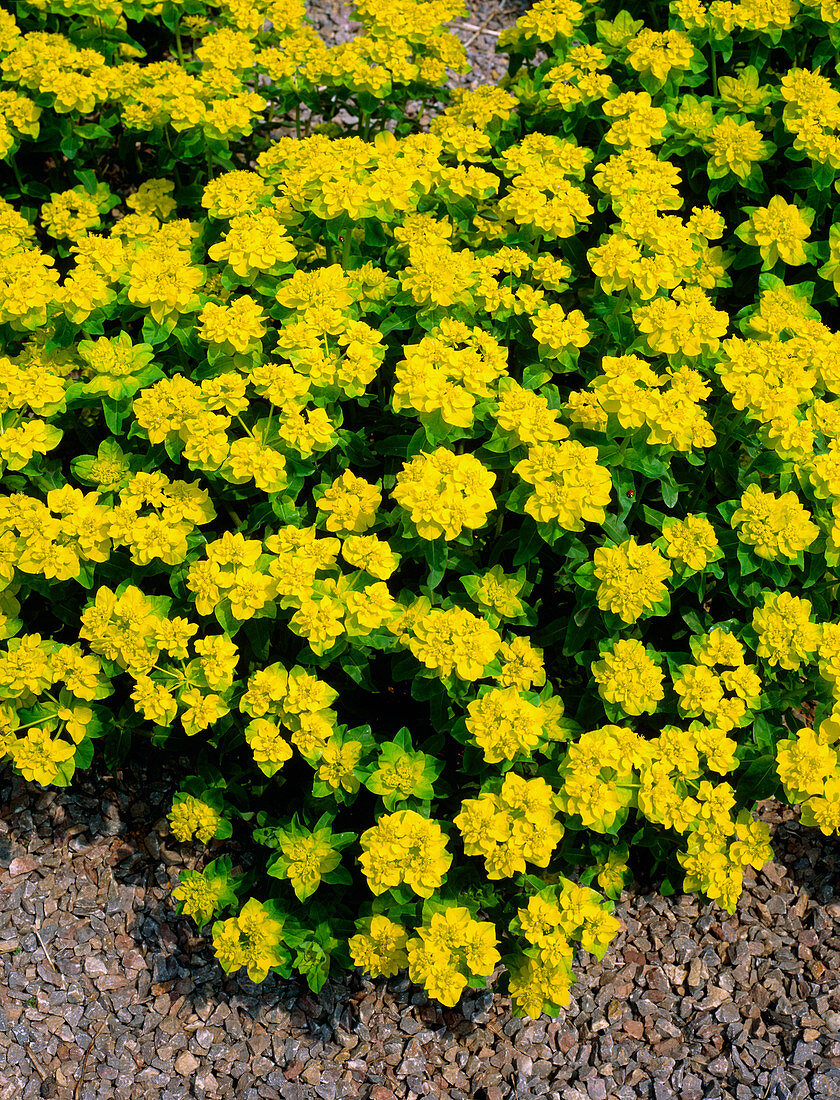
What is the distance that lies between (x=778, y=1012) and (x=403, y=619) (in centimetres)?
203

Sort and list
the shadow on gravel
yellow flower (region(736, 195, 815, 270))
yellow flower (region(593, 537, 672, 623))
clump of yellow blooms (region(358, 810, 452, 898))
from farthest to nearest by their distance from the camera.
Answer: yellow flower (region(736, 195, 815, 270))
the shadow on gravel
yellow flower (region(593, 537, 672, 623))
clump of yellow blooms (region(358, 810, 452, 898))

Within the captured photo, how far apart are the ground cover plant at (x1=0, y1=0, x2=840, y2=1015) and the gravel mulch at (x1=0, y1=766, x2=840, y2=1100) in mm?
245

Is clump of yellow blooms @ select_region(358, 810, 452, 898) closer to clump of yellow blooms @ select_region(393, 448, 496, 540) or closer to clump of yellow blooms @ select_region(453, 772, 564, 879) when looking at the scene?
clump of yellow blooms @ select_region(453, 772, 564, 879)

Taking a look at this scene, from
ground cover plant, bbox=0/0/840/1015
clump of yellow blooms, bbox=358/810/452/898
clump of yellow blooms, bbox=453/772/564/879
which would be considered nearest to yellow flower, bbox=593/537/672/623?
ground cover plant, bbox=0/0/840/1015

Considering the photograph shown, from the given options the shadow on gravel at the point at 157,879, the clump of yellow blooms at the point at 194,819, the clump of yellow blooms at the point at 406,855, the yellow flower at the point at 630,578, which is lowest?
the shadow on gravel at the point at 157,879

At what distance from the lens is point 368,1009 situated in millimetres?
3682

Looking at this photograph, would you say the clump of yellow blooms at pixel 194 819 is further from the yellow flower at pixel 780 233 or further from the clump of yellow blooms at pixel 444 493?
the yellow flower at pixel 780 233

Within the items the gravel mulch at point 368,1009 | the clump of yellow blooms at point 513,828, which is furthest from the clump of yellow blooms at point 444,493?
the gravel mulch at point 368,1009

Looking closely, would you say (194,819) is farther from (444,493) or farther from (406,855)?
(444,493)

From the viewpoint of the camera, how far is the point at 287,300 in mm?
3576

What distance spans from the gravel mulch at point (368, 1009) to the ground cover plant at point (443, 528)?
0.25 metres

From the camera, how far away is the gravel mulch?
138 inches

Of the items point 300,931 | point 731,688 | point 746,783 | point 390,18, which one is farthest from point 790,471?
point 390,18

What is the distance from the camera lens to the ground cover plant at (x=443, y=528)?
3191mm
